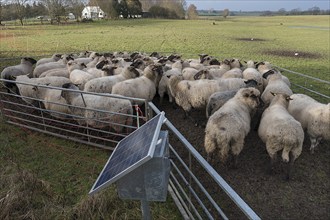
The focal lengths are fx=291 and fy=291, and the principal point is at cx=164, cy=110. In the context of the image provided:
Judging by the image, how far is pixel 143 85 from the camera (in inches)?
370

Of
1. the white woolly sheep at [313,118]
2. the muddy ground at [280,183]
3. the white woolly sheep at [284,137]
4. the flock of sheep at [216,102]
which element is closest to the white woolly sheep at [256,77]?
the flock of sheep at [216,102]

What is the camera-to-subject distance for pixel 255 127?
8.75 meters

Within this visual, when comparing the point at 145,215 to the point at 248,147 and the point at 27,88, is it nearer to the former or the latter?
the point at 248,147

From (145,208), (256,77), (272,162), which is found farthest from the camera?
(256,77)

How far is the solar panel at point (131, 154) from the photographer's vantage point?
2.46 metres

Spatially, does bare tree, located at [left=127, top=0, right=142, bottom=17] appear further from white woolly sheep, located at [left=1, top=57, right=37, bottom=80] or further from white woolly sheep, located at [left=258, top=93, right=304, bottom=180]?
white woolly sheep, located at [left=258, top=93, right=304, bottom=180]

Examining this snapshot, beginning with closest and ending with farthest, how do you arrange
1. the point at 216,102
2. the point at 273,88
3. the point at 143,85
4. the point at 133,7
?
the point at 216,102 < the point at 273,88 < the point at 143,85 < the point at 133,7

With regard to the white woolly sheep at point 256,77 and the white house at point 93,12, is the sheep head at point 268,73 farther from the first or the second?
the white house at point 93,12

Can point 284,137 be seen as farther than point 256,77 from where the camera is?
No

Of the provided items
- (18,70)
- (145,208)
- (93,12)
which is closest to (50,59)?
(18,70)

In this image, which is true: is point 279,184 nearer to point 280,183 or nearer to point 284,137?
point 280,183

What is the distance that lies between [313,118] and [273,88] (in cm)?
197

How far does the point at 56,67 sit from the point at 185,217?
10103 millimetres

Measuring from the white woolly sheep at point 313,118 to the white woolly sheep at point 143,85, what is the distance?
4268 mm
